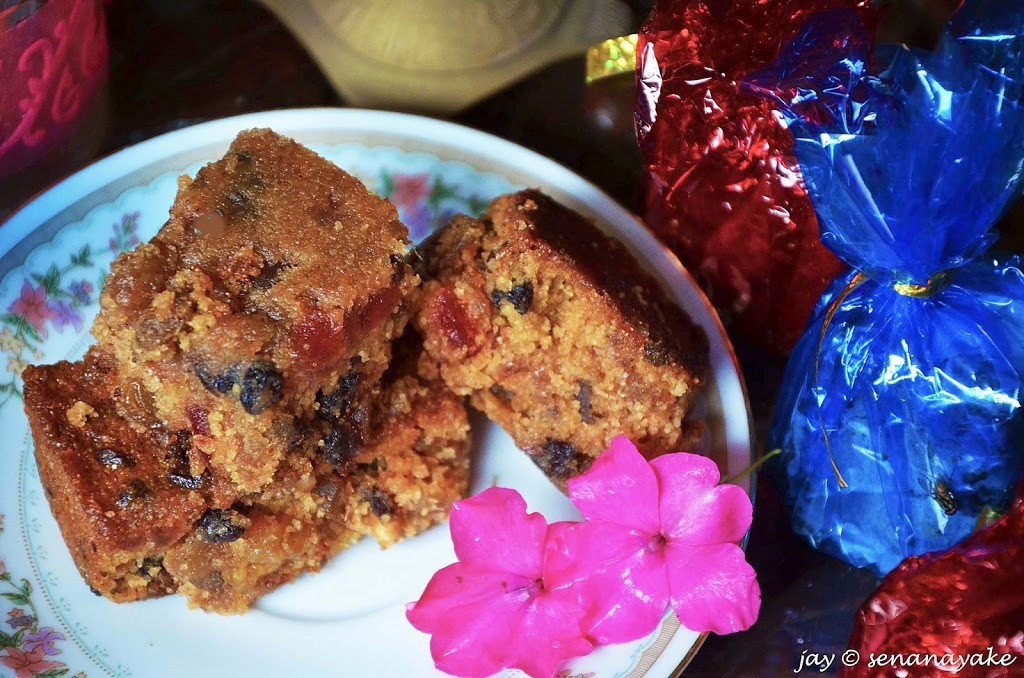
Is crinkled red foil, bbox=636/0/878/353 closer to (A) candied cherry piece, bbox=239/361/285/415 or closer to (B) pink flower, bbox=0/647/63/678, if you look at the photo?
(A) candied cherry piece, bbox=239/361/285/415

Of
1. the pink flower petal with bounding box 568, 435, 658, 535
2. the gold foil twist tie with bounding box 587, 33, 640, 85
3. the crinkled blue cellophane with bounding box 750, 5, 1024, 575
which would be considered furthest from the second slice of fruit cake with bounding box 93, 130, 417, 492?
the gold foil twist tie with bounding box 587, 33, 640, 85

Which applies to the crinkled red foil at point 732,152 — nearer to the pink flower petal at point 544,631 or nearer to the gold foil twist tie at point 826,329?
the gold foil twist tie at point 826,329

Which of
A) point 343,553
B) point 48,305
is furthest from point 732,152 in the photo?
point 48,305

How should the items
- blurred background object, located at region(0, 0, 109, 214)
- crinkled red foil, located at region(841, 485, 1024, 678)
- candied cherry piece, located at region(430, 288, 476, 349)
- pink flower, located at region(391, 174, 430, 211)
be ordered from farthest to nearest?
pink flower, located at region(391, 174, 430, 211), blurred background object, located at region(0, 0, 109, 214), candied cherry piece, located at region(430, 288, 476, 349), crinkled red foil, located at region(841, 485, 1024, 678)

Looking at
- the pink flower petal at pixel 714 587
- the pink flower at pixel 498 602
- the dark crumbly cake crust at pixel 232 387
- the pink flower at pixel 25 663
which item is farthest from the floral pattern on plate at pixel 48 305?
the pink flower petal at pixel 714 587

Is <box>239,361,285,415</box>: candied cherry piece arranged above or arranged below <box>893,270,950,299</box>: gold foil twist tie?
below

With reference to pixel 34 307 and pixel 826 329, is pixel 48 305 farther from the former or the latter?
pixel 826 329
